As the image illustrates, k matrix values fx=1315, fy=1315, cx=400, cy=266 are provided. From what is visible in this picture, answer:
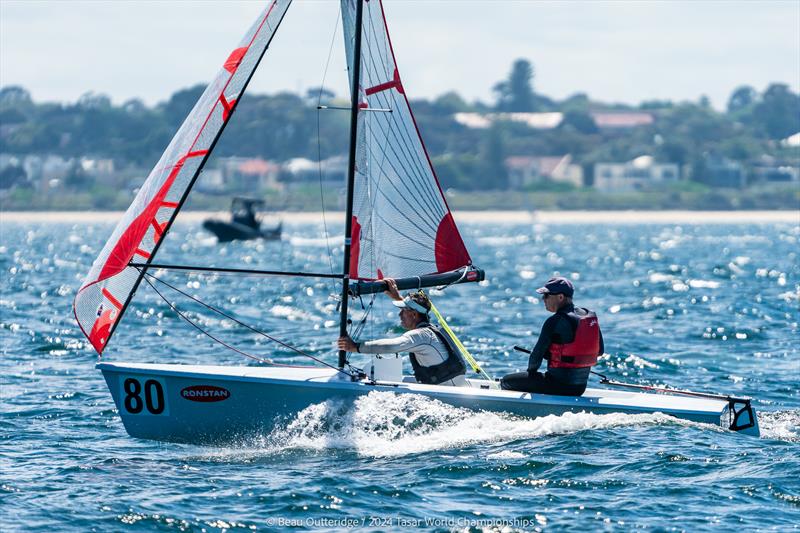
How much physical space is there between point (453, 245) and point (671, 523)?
3.78m

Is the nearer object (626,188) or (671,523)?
(671,523)

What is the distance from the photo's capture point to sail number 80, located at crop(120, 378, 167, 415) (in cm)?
1010

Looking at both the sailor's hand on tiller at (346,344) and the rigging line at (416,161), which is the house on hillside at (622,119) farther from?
the sailor's hand on tiller at (346,344)

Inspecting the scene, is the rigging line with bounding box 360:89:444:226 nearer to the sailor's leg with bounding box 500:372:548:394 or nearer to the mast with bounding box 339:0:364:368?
the mast with bounding box 339:0:364:368

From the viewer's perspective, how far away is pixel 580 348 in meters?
10.2

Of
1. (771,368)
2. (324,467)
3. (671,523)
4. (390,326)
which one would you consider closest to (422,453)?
(324,467)

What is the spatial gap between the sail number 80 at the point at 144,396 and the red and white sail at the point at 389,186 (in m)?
1.76

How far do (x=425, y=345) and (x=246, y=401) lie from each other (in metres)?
1.46

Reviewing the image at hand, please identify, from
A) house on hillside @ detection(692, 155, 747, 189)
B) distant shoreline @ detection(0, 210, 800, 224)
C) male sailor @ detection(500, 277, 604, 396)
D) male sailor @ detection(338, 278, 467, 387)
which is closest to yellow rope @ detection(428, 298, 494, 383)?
male sailor @ detection(338, 278, 467, 387)

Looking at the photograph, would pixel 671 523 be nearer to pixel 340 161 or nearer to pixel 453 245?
pixel 453 245

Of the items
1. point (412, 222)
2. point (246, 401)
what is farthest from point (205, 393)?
point (412, 222)

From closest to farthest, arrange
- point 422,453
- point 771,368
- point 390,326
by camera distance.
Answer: point 422,453 < point 771,368 < point 390,326

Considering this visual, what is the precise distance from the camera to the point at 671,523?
25.5 ft

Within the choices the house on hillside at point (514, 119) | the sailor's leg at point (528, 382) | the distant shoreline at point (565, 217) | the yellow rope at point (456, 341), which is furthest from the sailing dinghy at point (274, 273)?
the house on hillside at point (514, 119)
